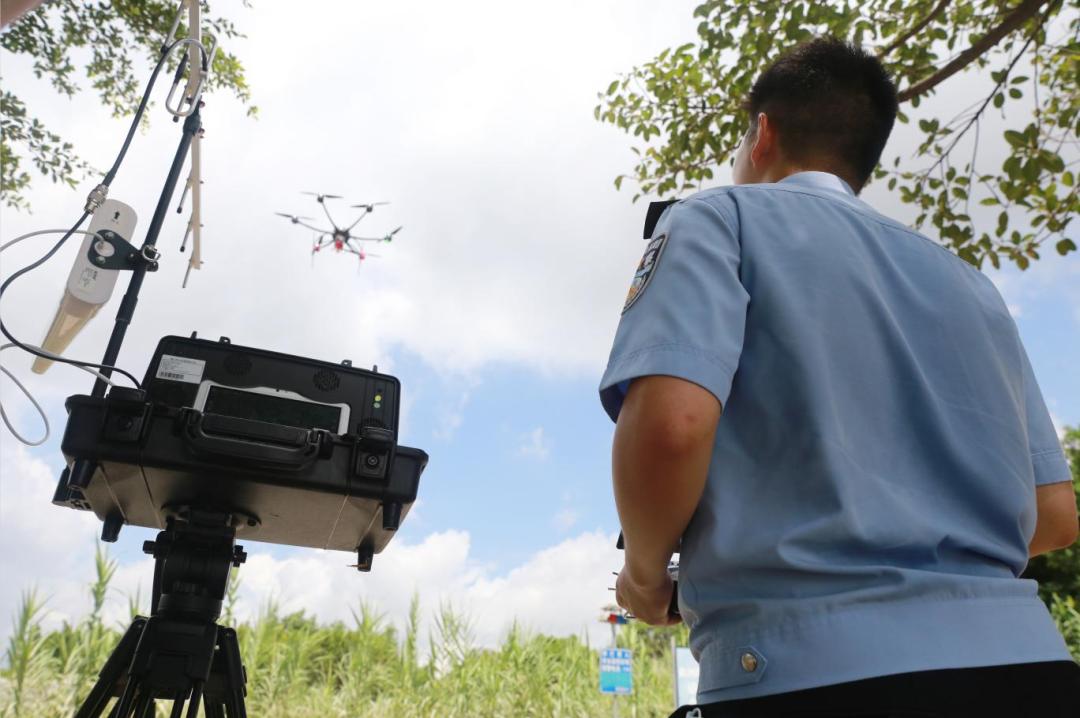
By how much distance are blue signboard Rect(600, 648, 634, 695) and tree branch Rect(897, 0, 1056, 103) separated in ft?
9.28

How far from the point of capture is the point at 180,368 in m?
1.17

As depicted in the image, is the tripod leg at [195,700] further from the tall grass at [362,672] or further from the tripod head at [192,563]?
the tall grass at [362,672]

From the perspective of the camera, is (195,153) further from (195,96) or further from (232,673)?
(232,673)

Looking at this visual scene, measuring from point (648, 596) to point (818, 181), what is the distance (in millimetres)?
531

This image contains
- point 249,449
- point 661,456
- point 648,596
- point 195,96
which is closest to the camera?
point 661,456

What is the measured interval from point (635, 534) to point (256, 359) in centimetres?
73

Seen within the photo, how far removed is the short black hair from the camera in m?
1.06

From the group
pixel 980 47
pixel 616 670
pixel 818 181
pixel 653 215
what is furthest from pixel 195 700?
pixel 980 47

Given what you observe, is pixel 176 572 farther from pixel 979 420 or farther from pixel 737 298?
pixel 979 420

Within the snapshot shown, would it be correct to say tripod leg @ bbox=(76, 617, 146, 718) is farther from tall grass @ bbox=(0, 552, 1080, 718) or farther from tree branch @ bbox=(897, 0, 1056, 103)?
tree branch @ bbox=(897, 0, 1056, 103)

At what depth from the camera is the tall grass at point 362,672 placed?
322cm

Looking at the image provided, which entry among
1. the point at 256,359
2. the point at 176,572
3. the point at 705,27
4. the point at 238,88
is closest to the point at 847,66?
the point at 256,359

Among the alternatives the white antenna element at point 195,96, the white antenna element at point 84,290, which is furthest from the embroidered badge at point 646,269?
the white antenna element at point 195,96

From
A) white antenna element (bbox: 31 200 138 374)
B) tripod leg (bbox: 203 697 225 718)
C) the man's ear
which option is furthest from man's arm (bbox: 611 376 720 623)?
white antenna element (bbox: 31 200 138 374)
